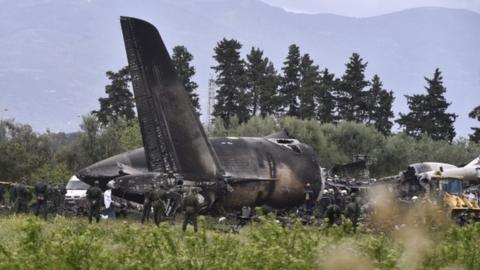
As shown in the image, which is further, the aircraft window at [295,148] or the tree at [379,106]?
the tree at [379,106]

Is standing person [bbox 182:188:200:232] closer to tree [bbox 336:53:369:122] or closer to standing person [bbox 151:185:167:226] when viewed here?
standing person [bbox 151:185:167:226]

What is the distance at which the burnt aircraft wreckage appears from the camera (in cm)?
3678

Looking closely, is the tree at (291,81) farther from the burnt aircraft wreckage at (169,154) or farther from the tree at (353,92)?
the burnt aircraft wreckage at (169,154)

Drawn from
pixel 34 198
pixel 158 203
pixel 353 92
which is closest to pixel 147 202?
pixel 158 203

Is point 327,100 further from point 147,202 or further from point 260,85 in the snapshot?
point 147,202

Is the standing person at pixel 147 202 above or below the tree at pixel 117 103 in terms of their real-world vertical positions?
below

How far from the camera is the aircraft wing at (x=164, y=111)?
36.8 m

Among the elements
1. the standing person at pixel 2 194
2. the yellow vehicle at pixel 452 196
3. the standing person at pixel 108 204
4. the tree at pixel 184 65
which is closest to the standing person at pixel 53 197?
the standing person at pixel 108 204

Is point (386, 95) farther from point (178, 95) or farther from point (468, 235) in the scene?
point (468, 235)

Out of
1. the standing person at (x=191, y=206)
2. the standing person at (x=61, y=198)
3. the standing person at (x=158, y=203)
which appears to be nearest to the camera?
the standing person at (x=191, y=206)

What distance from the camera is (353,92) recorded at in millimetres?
93438

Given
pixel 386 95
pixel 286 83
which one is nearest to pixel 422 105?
pixel 386 95

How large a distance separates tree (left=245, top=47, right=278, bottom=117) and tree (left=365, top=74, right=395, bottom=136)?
10808 millimetres

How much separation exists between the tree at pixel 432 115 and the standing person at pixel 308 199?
53379 mm
